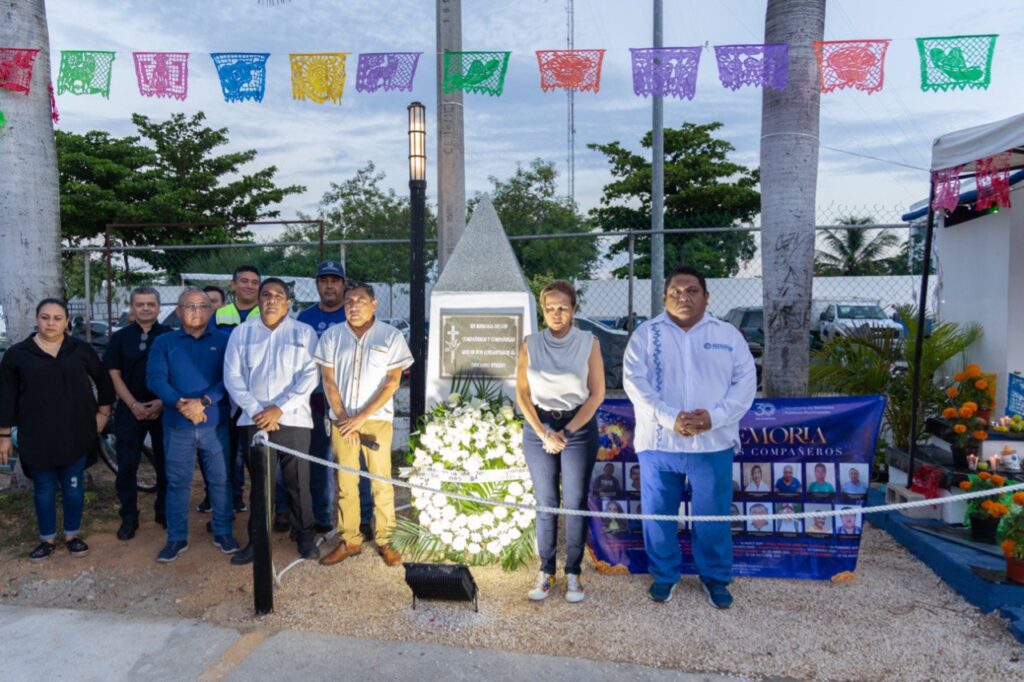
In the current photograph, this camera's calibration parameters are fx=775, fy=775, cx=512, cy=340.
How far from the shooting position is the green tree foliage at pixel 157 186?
30328mm

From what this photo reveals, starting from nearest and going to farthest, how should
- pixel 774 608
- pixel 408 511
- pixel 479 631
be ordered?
1. pixel 479 631
2. pixel 774 608
3. pixel 408 511

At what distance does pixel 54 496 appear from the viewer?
514 centimetres

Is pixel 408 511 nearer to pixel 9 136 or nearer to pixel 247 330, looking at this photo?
pixel 247 330

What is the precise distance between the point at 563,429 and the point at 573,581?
0.88 meters

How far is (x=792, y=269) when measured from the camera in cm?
570

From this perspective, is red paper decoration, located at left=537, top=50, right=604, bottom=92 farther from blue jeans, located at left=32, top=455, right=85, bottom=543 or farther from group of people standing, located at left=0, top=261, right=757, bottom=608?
blue jeans, located at left=32, top=455, right=85, bottom=543

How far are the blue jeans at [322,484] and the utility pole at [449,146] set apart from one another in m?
2.16

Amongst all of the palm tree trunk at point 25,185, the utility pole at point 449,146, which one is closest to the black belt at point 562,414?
the utility pole at point 449,146

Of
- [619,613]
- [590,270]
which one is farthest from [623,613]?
[590,270]

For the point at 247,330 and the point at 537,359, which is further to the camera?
the point at 247,330

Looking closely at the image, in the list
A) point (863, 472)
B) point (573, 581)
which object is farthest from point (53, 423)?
point (863, 472)

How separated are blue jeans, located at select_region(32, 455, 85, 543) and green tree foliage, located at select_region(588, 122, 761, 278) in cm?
2350

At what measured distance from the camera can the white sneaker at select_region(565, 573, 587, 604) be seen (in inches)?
169

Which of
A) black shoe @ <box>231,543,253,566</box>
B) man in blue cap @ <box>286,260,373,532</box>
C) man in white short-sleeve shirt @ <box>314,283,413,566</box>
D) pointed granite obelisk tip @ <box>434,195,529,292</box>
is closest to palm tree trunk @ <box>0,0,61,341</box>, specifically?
man in blue cap @ <box>286,260,373,532</box>
